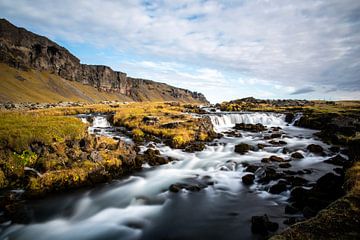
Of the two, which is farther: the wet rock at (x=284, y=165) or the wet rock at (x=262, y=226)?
the wet rock at (x=284, y=165)

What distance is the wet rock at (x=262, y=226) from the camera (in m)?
13.3

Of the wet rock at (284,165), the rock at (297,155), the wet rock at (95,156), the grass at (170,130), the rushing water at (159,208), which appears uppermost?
the grass at (170,130)

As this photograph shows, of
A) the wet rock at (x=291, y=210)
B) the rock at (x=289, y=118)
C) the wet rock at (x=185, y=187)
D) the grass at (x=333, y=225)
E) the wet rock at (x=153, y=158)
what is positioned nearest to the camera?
the grass at (x=333, y=225)

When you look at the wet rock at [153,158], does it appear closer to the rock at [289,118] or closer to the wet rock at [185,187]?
the wet rock at [185,187]

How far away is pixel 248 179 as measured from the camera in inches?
842

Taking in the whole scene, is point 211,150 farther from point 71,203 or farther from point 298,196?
point 71,203

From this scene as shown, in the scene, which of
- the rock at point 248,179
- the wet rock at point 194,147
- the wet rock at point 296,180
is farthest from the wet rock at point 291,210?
the wet rock at point 194,147

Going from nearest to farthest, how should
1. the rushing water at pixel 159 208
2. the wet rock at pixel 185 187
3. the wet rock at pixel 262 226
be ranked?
the wet rock at pixel 262 226 < the rushing water at pixel 159 208 < the wet rock at pixel 185 187

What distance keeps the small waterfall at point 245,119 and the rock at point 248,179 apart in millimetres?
32971

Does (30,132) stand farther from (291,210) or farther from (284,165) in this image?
(284,165)

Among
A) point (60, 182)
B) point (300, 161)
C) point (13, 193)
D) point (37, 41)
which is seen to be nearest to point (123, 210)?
point (60, 182)

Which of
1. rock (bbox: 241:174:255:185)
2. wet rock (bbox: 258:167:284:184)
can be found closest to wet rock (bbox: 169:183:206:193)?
rock (bbox: 241:174:255:185)

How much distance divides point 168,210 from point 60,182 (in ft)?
26.5

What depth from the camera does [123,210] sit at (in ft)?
57.5
